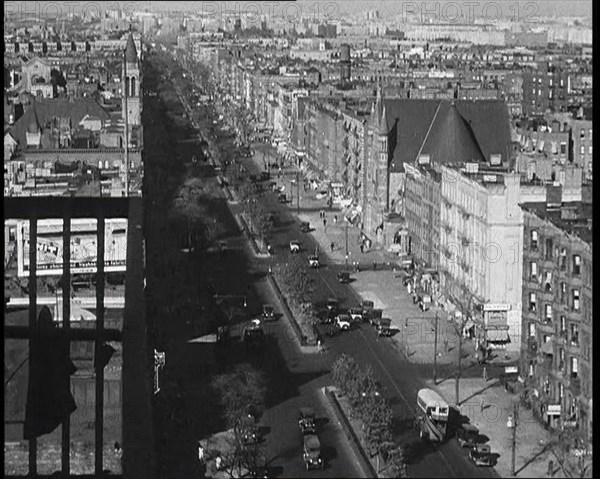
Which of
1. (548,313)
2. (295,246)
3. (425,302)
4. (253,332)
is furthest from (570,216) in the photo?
(295,246)

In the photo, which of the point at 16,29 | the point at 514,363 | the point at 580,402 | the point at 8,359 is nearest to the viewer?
the point at 8,359

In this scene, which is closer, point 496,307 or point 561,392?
point 561,392

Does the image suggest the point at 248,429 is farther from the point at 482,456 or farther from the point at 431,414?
the point at 482,456

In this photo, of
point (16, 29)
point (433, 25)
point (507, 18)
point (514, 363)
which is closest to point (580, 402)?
point (514, 363)

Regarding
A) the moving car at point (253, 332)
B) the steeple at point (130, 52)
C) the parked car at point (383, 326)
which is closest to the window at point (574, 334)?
the parked car at point (383, 326)

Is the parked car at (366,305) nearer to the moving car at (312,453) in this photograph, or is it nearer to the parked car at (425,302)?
the parked car at (425,302)

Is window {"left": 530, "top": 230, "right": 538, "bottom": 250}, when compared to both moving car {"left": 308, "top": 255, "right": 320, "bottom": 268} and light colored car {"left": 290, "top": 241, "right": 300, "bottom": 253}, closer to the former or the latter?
moving car {"left": 308, "top": 255, "right": 320, "bottom": 268}

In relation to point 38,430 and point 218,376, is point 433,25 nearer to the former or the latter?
point 218,376

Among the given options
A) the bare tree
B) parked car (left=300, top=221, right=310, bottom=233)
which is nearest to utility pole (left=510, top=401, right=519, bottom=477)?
the bare tree
